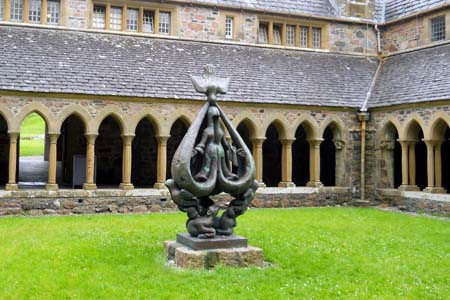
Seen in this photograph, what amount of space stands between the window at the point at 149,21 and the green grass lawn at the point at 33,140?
21334mm

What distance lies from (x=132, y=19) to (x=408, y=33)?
9.67 meters

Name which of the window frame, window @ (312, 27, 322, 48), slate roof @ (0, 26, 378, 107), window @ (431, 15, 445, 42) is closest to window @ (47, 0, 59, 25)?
slate roof @ (0, 26, 378, 107)

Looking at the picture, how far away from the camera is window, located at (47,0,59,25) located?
17.0 m

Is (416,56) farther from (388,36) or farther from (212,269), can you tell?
(212,269)

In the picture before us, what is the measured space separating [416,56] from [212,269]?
13692 millimetres

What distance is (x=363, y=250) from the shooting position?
9.47 meters

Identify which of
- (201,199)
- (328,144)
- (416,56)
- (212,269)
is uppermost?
(416,56)

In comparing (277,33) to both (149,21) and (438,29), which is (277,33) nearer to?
(149,21)

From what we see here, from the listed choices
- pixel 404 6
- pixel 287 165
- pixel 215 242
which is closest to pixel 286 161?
pixel 287 165

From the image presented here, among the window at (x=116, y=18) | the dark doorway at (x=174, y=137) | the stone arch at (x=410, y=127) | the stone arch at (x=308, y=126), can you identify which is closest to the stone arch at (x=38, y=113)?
the window at (x=116, y=18)

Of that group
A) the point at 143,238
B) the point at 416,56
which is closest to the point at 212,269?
the point at 143,238

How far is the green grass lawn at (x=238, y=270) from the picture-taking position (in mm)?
6676

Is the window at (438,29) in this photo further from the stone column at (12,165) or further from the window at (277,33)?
the stone column at (12,165)

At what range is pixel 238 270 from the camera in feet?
25.3
